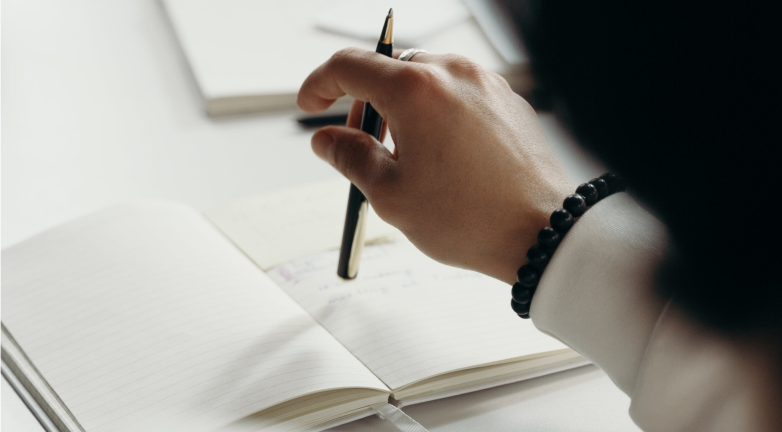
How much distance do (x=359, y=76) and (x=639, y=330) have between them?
310 millimetres

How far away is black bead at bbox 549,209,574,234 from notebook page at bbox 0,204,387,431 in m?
0.18

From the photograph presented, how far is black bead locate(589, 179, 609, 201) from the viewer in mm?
475

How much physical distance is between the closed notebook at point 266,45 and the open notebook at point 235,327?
1.03ft

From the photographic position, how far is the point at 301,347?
1.66 feet

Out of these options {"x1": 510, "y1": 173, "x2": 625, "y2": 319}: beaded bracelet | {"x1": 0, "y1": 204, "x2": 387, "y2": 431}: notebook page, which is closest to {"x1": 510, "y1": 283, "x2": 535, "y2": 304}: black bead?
{"x1": 510, "y1": 173, "x2": 625, "y2": 319}: beaded bracelet

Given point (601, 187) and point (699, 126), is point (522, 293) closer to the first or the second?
point (601, 187)

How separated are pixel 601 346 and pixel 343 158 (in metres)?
0.27

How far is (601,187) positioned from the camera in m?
0.48

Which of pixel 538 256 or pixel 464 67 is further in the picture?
pixel 464 67

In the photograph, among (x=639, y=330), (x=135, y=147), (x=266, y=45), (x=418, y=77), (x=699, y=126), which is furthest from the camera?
(x=266, y=45)

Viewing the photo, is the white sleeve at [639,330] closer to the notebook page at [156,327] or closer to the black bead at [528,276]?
the black bead at [528,276]

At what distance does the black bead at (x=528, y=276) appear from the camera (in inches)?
18.2

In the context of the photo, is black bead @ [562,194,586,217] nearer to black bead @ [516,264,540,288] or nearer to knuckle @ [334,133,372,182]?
black bead @ [516,264,540,288]

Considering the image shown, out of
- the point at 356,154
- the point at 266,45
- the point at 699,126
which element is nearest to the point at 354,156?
the point at 356,154
